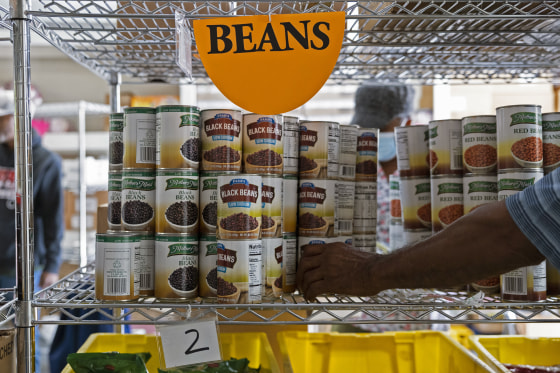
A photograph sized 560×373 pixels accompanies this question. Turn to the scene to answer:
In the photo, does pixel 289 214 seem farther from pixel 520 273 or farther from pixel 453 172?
pixel 520 273

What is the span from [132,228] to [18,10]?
534mm

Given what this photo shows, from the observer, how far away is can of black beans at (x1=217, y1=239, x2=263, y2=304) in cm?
108

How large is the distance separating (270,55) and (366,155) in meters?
0.40

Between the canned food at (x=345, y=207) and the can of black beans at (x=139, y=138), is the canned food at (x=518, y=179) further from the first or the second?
the can of black beans at (x=139, y=138)

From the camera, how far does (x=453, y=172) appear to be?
4.25 feet

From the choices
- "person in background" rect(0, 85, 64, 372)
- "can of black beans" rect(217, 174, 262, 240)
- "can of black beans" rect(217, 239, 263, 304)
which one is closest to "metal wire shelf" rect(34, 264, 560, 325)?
"can of black beans" rect(217, 239, 263, 304)

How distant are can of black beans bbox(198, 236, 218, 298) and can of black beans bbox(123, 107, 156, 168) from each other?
0.75 ft

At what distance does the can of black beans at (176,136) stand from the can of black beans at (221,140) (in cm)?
3

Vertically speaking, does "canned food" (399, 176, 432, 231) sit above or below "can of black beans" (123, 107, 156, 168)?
below

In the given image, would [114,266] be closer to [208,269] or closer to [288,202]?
[208,269]

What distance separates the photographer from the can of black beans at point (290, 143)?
1.24 metres

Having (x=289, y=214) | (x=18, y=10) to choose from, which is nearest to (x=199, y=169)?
(x=289, y=214)

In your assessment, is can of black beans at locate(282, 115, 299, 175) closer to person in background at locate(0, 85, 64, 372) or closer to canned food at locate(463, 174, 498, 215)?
canned food at locate(463, 174, 498, 215)

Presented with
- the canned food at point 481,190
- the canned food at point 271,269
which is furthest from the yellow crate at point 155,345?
the canned food at point 481,190
